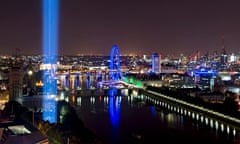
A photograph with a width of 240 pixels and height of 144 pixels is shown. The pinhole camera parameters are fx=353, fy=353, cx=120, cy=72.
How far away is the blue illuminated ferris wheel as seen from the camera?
19047 mm

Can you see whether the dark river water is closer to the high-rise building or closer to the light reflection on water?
the light reflection on water

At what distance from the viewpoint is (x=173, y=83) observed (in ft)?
57.7

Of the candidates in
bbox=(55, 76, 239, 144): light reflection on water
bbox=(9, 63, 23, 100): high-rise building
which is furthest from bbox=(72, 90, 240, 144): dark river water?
bbox=(9, 63, 23, 100): high-rise building

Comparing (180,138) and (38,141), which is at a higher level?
(38,141)

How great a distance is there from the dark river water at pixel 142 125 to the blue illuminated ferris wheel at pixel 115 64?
8293 mm

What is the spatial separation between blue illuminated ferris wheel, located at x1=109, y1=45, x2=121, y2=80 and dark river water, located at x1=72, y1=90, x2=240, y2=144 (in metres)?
8.29

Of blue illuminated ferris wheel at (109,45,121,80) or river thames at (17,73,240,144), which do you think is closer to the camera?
river thames at (17,73,240,144)

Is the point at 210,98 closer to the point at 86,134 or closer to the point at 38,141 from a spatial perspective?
the point at 86,134

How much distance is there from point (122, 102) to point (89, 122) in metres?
3.65

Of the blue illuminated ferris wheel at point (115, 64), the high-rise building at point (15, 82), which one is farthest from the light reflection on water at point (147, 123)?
the blue illuminated ferris wheel at point (115, 64)

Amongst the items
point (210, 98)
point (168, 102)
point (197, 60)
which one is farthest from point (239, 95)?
point (197, 60)

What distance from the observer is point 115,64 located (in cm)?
2038

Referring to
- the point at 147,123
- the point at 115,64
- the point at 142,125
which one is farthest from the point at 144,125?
the point at 115,64

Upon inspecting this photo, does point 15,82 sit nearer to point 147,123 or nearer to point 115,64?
point 147,123
